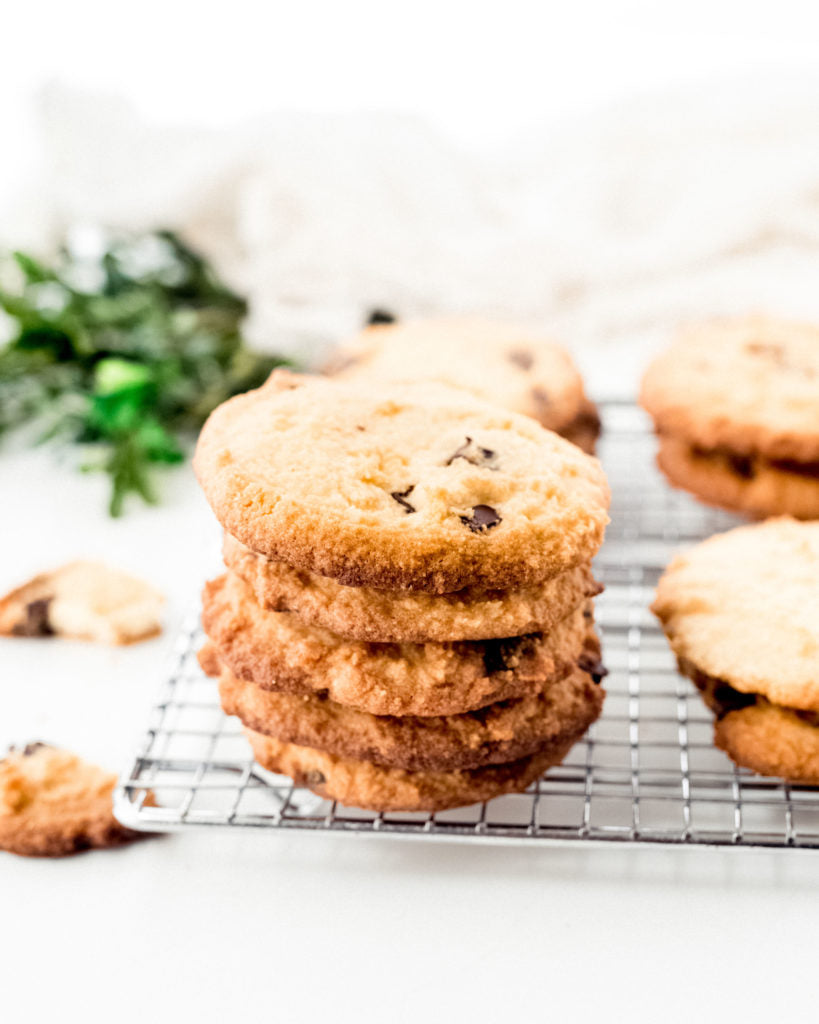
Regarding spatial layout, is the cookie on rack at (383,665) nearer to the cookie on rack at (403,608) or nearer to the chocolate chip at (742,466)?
the cookie on rack at (403,608)

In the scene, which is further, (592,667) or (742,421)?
(742,421)

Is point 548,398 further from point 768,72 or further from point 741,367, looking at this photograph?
point 768,72

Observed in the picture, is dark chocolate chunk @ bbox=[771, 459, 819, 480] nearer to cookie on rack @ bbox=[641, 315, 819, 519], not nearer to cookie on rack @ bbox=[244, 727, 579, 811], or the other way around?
cookie on rack @ bbox=[641, 315, 819, 519]

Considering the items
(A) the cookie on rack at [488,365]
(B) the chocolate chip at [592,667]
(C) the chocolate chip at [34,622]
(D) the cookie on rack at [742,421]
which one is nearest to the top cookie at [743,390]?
(D) the cookie on rack at [742,421]

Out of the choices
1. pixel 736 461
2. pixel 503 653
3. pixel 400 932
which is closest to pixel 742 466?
pixel 736 461

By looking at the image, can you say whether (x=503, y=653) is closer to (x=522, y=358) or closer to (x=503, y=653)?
(x=503, y=653)

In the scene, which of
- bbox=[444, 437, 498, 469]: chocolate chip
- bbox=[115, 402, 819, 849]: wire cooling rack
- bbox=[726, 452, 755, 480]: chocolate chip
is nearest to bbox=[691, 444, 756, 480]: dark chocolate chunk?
bbox=[726, 452, 755, 480]: chocolate chip
